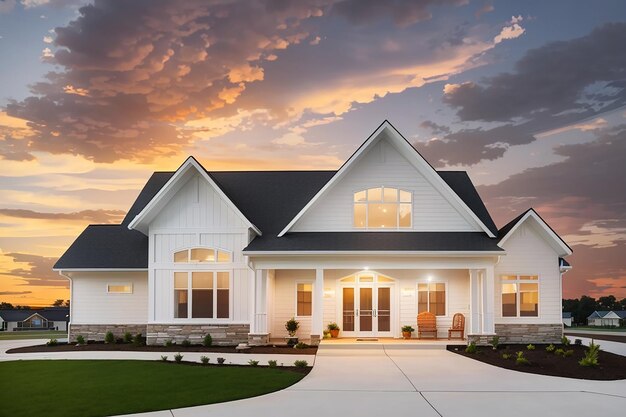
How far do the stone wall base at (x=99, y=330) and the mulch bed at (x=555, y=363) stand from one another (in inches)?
501

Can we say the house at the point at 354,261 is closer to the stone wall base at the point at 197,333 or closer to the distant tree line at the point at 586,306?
the stone wall base at the point at 197,333

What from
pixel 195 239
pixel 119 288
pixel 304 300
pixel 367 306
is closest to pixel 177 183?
pixel 195 239

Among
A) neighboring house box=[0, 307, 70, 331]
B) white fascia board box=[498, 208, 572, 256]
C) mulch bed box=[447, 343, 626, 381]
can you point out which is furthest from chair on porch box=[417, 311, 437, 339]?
neighboring house box=[0, 307, 70, 331]

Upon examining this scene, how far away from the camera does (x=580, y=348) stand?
2431 centimetres

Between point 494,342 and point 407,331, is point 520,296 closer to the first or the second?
point 494,342

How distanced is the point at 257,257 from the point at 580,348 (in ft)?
38.9

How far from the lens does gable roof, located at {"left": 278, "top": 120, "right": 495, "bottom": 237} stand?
2562 cm

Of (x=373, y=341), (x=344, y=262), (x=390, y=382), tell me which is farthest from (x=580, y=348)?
(x=390, y=382)

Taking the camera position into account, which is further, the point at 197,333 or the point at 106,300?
the point at 106,300

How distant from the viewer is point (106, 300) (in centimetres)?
2870

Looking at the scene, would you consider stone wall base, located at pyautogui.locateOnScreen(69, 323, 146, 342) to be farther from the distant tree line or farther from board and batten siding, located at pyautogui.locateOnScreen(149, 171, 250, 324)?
the distant tree line

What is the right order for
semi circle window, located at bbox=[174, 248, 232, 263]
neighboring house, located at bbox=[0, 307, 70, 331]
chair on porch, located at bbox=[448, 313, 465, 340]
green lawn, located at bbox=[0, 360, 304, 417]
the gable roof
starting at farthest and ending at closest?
neighboring house, located at bbox=[0, 307, 70, 331]
semi circle window, located at bbox=[174, 248, 232, 263]
chair on porch, located at bbox=[448, 313, 465, 340]
the gable roof
green lawn, located at bbox=[0, 360, 304, 417]

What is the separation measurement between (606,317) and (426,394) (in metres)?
84.9

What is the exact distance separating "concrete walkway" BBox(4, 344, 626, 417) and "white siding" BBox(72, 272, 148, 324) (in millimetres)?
11141
